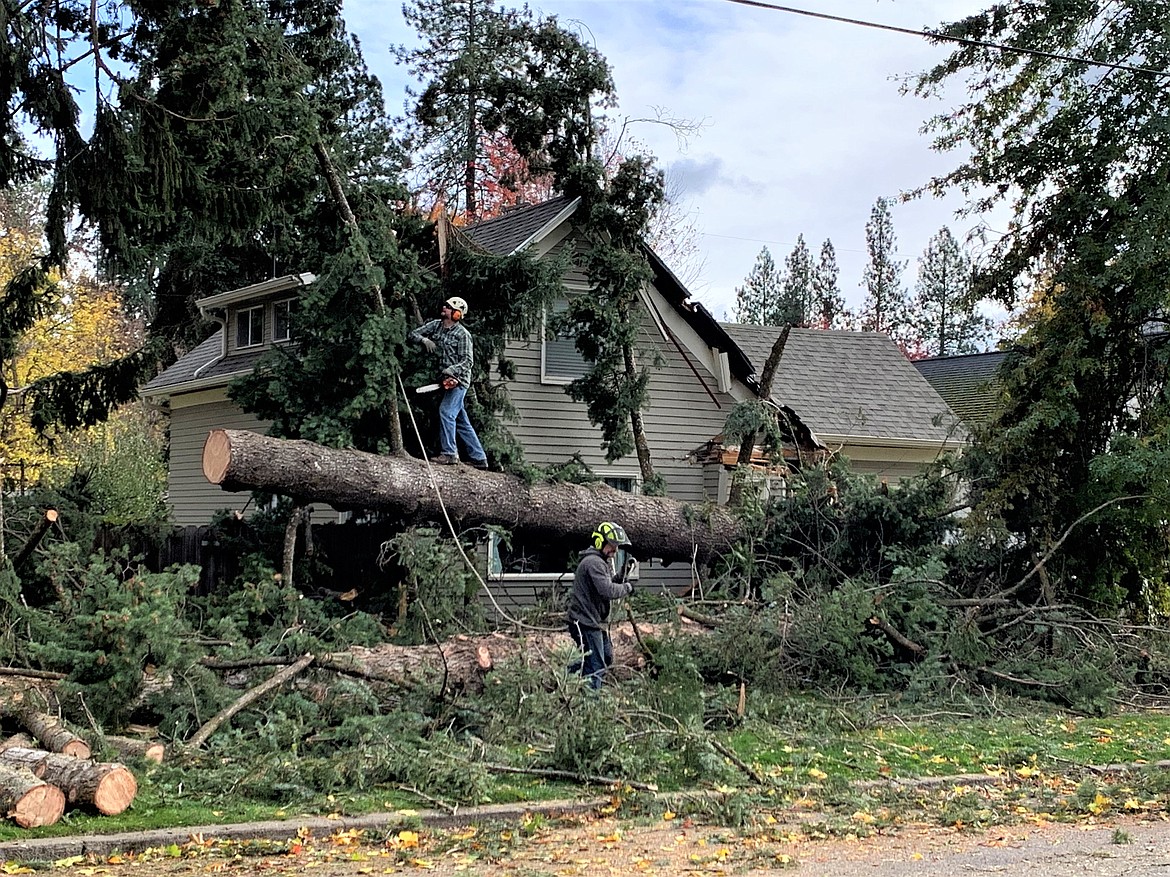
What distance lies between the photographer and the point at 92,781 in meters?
→ 6.61

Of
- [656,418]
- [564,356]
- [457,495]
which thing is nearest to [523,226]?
[564,356]

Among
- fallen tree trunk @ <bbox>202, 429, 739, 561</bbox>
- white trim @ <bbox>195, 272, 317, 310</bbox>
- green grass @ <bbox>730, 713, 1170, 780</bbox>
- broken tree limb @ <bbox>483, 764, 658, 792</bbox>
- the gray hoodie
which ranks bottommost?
green grass @ <bbox>730, 713, 1170, 780</bbox>

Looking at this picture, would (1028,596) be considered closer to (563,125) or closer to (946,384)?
(563,125)

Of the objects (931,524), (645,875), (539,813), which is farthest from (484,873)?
(931,524)

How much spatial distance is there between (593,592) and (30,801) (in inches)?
190

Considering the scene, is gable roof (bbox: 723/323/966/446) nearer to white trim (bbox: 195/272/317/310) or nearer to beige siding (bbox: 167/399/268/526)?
white trim (bbox: 195/272/317/310)

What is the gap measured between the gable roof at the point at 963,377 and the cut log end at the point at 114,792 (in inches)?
886

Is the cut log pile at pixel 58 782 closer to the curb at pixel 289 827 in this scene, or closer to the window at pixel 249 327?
the curb at pixel 289 827

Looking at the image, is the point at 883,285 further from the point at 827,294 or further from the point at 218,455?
the point at 218,455

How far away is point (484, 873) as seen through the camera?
5820 mm

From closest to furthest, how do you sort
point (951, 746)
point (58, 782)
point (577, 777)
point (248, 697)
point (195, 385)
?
point (58, 782) → point (577, 777) → point (248, 697) → point (951, 746) → point (195, 385)

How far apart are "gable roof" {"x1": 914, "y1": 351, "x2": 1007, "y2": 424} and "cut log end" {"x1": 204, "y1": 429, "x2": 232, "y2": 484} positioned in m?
18.8

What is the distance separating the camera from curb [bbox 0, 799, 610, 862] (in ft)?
19.8

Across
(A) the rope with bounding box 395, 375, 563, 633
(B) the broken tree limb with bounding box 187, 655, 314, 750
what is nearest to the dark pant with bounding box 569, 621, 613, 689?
(A) the rope with bounding box 395, 375, 563, 633
